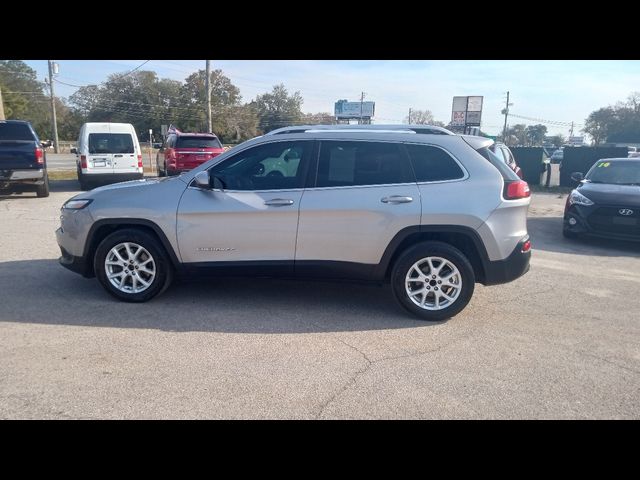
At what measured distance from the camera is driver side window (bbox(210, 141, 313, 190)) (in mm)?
4730

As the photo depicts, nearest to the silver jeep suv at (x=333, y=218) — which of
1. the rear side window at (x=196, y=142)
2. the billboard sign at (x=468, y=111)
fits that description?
the rear side window at (x=196, y=142)

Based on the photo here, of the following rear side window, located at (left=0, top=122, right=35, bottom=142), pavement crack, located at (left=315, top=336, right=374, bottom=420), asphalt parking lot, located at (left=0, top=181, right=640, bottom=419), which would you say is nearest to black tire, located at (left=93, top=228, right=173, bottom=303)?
asphalt parking lot, located at (left=0, top=181, right=640, bottom=419)

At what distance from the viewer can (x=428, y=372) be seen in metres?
3.60

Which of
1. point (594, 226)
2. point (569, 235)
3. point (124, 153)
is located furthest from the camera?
point (124, 153)

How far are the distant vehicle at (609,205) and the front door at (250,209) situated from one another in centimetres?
636

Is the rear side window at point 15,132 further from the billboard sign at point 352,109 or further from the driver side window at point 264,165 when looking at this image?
Result: the billboard sign at point 352,109

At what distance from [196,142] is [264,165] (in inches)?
479

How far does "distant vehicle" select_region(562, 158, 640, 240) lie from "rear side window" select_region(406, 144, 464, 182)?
17.4 feet

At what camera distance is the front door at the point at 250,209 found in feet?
15.2

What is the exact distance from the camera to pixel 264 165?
479 centimetres

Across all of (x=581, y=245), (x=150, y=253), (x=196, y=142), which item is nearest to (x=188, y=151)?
(x=196, y=142)

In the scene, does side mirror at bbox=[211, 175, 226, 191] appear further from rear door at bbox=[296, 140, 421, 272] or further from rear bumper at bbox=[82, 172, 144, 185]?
rear bumper at bbox=[82, 172, 144, 185]

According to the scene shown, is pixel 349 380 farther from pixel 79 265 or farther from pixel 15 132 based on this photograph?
pixel 15 132

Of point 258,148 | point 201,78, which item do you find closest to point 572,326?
point 258,148
